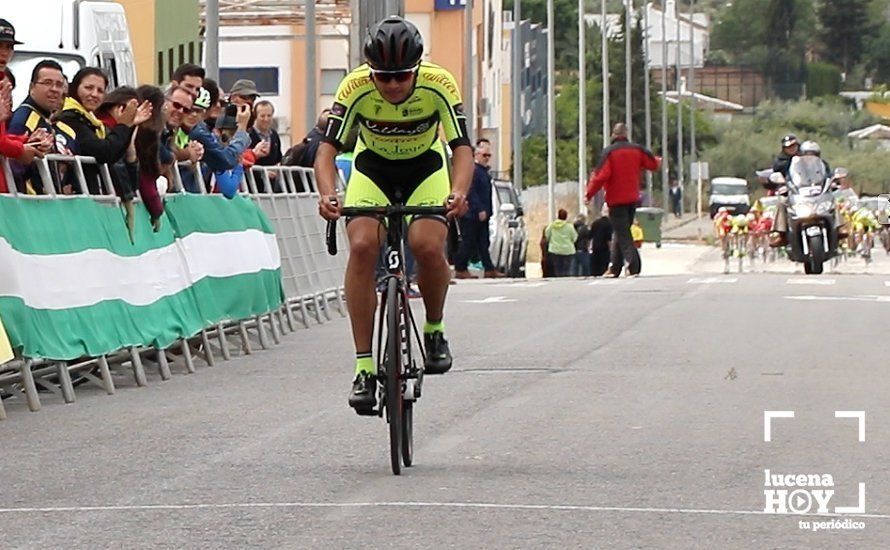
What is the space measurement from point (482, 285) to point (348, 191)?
18.3m

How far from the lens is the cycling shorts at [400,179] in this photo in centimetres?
1067

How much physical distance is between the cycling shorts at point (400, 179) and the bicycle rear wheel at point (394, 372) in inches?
17.8

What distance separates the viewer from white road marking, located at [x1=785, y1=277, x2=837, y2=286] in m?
27.5

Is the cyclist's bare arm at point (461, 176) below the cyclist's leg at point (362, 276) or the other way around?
the other way around

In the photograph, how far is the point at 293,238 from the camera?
2105 centimetres

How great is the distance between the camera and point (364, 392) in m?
10.4

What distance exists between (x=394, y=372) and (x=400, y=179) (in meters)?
1.02

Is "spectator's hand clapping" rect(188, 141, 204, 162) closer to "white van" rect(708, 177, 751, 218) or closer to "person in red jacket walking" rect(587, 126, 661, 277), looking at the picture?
"person in red jacket walking" rect(587, 126, 661, 277)

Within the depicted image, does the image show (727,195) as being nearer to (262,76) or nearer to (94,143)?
(262,76)

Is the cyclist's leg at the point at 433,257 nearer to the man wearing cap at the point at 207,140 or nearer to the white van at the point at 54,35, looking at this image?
Answer: the man wearing cap at the point at 207,140

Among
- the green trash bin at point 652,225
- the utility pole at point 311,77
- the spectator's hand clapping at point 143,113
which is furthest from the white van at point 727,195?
the spectator's hand clapping at point 143,113

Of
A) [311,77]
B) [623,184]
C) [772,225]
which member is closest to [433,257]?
[623,184]

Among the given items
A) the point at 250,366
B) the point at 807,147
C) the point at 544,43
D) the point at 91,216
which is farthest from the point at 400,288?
the point at 544,43

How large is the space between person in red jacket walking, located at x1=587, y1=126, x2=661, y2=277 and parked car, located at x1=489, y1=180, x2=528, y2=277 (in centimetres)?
709
